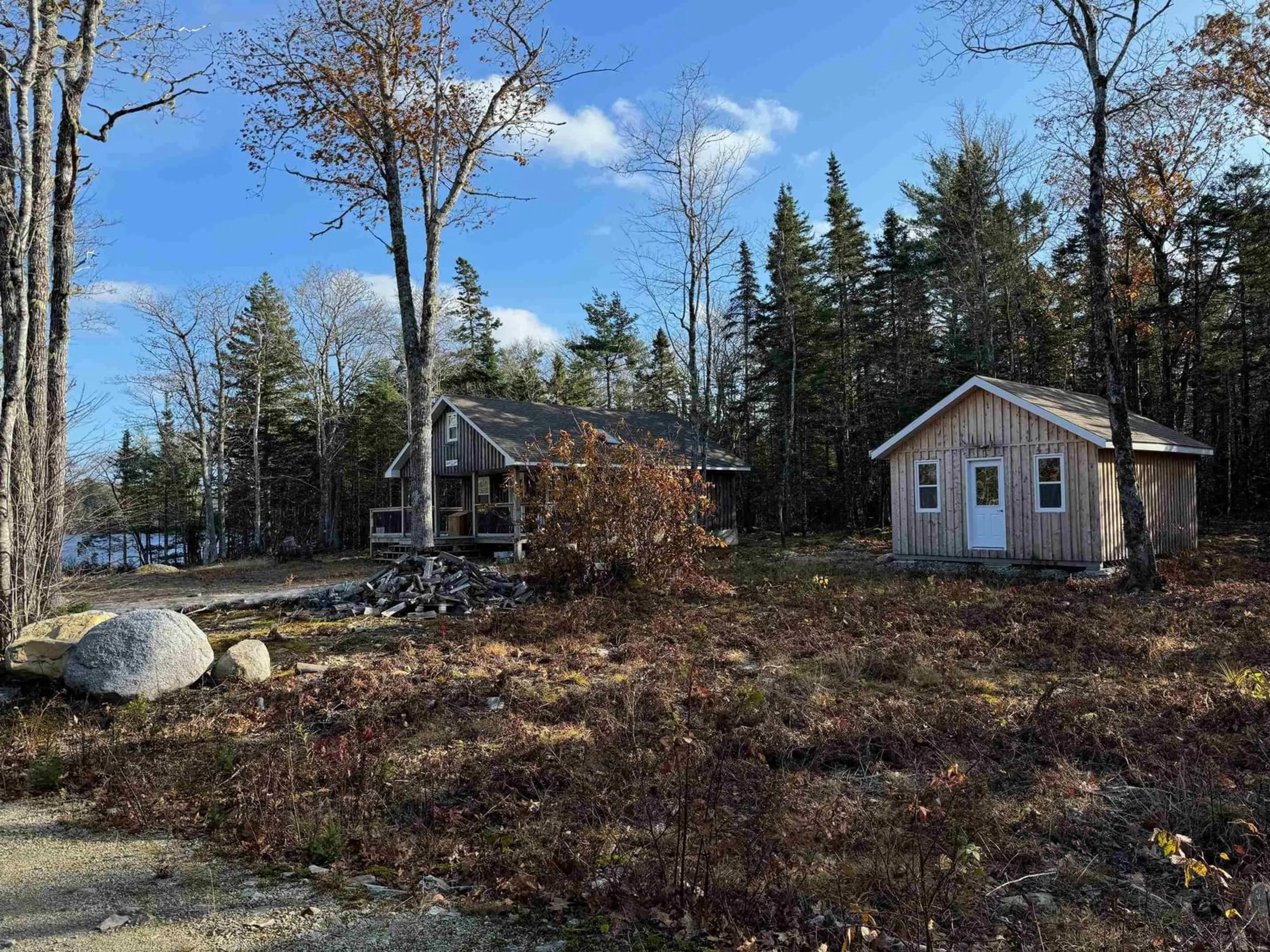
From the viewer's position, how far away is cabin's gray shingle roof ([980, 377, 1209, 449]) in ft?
48.2

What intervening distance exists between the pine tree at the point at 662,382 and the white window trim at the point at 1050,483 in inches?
1027

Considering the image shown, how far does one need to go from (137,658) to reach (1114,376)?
1384 centimetres

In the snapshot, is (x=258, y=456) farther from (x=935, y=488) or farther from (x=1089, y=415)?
(x=1089, y=415)

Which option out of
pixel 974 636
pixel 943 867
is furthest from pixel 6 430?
pixel 974 636

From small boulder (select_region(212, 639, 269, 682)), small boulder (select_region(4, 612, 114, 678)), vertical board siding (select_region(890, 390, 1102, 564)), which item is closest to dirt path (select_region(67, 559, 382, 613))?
small boulder (select_region(4, 612, 114, 678))

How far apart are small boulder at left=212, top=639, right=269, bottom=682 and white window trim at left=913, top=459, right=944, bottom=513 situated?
46.0ft

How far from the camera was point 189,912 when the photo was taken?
3.17 m

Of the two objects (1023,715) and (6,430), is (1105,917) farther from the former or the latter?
(6,430)

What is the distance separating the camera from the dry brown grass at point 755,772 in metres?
3.20

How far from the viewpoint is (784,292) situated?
2856 centimetres

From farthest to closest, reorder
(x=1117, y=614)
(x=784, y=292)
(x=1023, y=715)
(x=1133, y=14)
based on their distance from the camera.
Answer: (x=784, y=292) → (x=1133, y=14) → (x=1117, y=614) → (x=1023, y=715)

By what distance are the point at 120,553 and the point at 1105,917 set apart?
51.4m

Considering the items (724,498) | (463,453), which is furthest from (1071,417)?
(463,453)

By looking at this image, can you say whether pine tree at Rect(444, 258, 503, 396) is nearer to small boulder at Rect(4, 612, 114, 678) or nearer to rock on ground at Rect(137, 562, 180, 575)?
rock on ground at Rect(137, 562, 180, 575)
